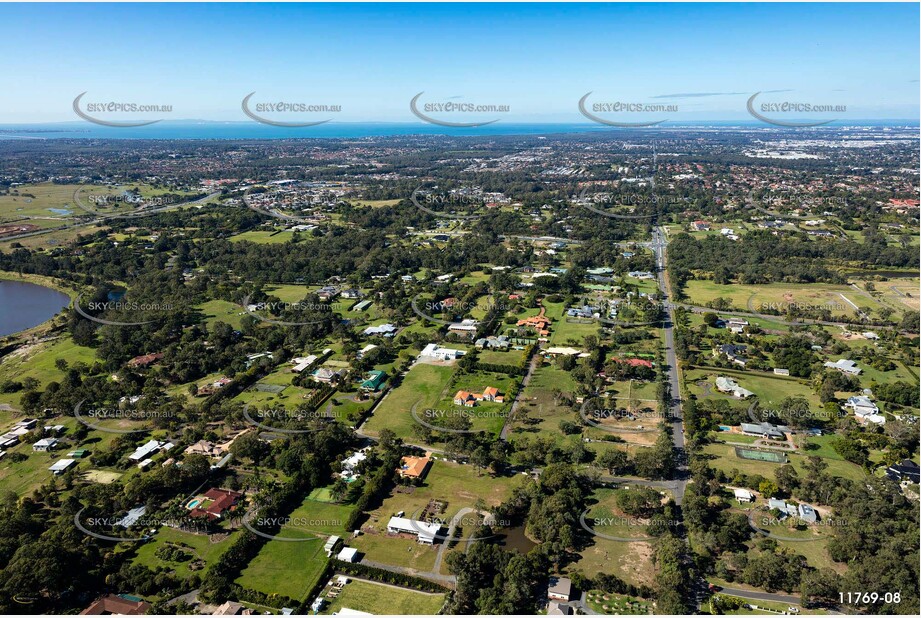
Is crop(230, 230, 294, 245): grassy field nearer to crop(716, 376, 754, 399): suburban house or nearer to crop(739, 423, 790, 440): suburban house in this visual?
crop(716, 376, 754, 399): suburban house

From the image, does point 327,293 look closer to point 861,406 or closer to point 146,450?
point 146,450

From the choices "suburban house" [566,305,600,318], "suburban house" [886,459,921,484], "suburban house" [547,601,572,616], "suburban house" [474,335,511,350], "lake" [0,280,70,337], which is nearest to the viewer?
"suburban house" [547,601,572,616]

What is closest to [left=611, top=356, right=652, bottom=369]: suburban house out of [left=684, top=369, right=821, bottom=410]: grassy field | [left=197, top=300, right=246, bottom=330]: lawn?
[left=684, top=369, right=821, bottom=410]: grassy field

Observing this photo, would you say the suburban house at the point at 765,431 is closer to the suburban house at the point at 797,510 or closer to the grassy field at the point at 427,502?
the suburban house at the point at 797,510

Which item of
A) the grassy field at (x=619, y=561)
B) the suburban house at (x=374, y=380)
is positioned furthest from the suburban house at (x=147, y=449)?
the grassy field at (x=619, y=561)

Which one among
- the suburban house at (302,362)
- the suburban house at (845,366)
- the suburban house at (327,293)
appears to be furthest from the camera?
the suburban house at (327,293)

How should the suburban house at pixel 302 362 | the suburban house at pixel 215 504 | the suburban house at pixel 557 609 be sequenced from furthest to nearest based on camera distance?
the suburban house at pixel 302 362 → the suburban house at pixel 215 504 → the suburban house at pixel 557 609
